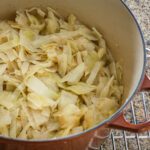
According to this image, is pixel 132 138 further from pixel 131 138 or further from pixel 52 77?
pixel 52 77

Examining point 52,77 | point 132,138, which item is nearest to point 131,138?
point 132,138

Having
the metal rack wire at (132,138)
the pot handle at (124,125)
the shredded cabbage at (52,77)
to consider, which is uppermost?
the shredded cabbage at (52,77)

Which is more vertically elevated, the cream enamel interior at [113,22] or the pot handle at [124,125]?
the cream enamel interior at [113,22]

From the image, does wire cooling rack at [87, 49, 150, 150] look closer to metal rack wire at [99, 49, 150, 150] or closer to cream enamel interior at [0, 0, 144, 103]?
metal rack wire at [99, 49, 150, 150]

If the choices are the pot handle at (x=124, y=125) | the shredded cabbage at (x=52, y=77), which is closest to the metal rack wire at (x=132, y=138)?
the shredded cabbage at (x=52, y=77)

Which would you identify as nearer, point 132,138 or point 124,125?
point 124,125

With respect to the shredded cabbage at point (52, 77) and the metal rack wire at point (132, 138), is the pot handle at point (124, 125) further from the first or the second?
the metal rack wire at point (132, 138)

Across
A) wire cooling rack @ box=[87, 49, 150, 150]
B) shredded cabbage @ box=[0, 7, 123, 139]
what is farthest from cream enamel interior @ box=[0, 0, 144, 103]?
wire cooling rack @ box=[87, 49, 150, 150]
